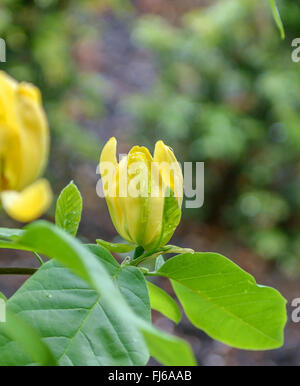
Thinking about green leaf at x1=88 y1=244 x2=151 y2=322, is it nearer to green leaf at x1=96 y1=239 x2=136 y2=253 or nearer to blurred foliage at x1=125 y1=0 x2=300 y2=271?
green leaf at x1=96 y1=239 x2=136 y2=253

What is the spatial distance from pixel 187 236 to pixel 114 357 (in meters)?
2.87

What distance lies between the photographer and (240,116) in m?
2.94

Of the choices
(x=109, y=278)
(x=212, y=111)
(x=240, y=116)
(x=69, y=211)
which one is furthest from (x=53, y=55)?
(x=109, y=278)

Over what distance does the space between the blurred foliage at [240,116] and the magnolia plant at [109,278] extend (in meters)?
2.51

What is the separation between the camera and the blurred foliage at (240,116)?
9.17ft

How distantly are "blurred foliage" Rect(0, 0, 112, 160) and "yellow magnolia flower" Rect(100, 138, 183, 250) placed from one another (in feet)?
7.11

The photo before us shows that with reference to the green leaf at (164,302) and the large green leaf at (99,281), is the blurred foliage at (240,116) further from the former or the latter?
the large green leaf at (99,281)

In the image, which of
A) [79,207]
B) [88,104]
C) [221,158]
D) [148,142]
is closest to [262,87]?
[221,158]

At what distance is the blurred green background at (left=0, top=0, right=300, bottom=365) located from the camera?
258cm

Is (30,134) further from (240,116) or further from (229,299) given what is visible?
(240,116)

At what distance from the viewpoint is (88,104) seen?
9.34ft

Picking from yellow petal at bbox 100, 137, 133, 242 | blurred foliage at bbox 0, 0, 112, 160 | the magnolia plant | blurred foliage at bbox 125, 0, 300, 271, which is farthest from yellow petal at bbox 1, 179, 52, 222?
blurred foliage at bbox 125, 0, 300, 271

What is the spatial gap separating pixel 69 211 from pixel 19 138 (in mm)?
104
